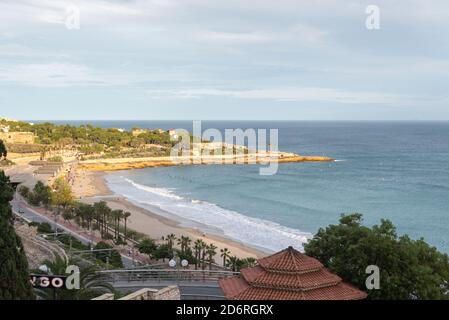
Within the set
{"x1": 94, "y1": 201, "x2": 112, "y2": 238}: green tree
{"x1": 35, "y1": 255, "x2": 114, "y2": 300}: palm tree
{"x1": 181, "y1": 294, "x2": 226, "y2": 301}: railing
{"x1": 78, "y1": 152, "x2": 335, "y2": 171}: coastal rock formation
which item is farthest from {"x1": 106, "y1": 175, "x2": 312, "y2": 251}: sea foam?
{"x1": 78, "y1": 152, "x2": 335, "y2": 171}: coastal rock formation

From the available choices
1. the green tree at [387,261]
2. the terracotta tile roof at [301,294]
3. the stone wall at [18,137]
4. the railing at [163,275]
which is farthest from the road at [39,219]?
the stone wall at [18,137]

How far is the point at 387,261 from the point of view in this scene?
15711 millimetres

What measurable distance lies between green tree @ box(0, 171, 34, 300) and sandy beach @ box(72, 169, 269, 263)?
69.2ft

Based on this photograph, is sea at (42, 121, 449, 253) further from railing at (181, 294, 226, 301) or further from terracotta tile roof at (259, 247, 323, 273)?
terracotta tile roof at (259, 247, 323, 273)

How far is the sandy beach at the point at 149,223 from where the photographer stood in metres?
35.3

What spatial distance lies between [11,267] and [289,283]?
6.88 metres

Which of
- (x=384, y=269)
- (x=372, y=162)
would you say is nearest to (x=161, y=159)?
(x=372, y=162)

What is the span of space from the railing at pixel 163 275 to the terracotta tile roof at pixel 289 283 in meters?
6.41

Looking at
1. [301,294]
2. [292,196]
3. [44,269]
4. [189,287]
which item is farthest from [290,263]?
[292,196]

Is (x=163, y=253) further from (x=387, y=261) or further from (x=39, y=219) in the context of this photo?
(x=39, y=219)

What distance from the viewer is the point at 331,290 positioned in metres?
13.3

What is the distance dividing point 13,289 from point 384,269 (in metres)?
10.9

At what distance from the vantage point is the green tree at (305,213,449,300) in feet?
49.8

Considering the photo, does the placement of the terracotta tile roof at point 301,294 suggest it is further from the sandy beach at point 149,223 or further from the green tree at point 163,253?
the sandy beach at point 149,223
